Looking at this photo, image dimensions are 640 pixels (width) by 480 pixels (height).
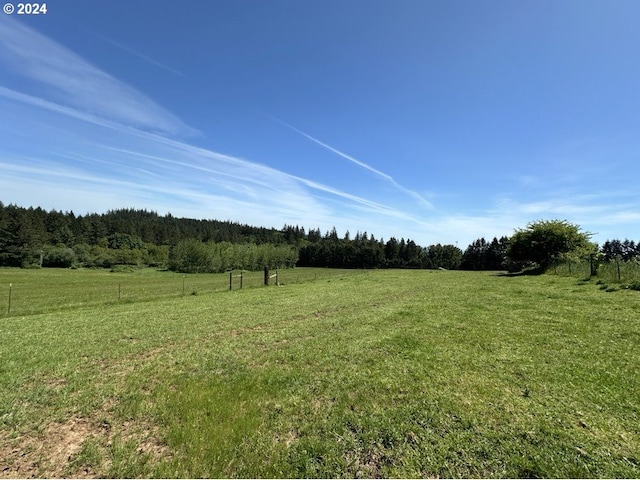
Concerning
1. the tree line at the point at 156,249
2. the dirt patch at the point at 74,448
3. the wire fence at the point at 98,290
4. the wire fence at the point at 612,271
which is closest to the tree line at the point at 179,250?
the tree line at the point at 156,249

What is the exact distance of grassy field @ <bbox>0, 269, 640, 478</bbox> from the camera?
3631 millimetres

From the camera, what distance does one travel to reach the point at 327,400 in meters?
5.12

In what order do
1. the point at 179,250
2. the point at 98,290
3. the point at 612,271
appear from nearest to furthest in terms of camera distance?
the point at 612,271 < the point at 98,290 < the point at 179,250

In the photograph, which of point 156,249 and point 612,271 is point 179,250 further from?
point 612,271

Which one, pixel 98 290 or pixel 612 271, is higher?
pixel 612 271

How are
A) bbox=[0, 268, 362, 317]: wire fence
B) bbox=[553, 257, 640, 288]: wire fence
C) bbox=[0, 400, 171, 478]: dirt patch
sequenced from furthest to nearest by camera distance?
1. bbox=[553, 257, 640, 288]: wire fence
2. bbox=[0, 268, 362, 317]: wire fence
3. bbox=[0, 400, 171, 478]: dirt patch

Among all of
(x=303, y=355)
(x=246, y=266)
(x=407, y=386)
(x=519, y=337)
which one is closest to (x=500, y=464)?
(x=407, y=386)

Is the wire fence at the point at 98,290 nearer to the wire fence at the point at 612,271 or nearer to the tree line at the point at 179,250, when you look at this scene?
the wire fence at the point at 612,271

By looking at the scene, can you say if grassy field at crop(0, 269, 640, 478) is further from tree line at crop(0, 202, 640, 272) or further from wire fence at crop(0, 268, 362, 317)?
tree line at crop(0, 202, 640, 272)

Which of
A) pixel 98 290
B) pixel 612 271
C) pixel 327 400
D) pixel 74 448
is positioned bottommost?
pixel 98 290

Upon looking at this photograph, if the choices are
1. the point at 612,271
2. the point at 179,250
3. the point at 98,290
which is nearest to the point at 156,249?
the point at 179,250

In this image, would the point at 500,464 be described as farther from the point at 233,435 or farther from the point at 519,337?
the point at 519,337

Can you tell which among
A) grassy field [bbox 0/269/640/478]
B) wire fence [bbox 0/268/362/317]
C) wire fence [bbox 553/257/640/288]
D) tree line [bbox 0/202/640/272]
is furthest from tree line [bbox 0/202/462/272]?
grassy field [bbox 0/269/640/478]

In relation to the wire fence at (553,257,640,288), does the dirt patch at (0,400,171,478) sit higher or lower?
lower
